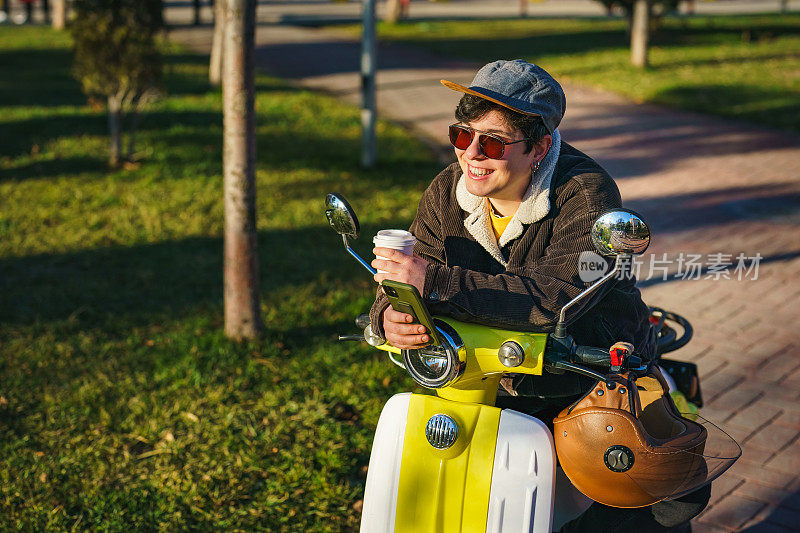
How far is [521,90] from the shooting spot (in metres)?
2.00

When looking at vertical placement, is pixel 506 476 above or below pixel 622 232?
below

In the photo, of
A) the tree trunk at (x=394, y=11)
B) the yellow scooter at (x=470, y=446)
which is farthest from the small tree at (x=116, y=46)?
the tree trunk at (x=394, y=11)

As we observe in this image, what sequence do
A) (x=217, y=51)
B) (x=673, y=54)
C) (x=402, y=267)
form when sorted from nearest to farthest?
(x=402, y=267)
(x=217, y=51)
(x=673, y=54)

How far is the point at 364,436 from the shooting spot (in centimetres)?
378

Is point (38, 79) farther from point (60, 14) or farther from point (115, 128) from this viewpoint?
point (60, 14)

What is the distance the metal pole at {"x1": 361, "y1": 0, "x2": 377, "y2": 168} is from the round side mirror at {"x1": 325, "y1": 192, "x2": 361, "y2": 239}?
589 centimetres

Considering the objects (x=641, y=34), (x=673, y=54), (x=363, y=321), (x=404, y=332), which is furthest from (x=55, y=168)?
(x=673, y=54)

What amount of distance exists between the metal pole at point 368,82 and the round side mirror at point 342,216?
589cm

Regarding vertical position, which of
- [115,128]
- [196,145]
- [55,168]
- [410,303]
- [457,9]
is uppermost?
[457,9]

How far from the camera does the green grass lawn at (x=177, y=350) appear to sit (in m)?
3.38

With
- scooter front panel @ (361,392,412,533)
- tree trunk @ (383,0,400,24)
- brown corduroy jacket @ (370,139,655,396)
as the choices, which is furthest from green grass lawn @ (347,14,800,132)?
scooter front panel @ (361,392,412,533)

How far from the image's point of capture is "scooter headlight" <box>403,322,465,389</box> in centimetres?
192

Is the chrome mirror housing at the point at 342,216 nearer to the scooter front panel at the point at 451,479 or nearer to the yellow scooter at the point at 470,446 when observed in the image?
the yellow scooter at the point at 470,446

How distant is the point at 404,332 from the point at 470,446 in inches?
12.9
